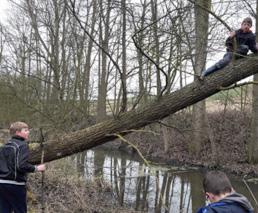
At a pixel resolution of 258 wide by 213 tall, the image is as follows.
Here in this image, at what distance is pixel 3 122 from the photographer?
52.9 feet

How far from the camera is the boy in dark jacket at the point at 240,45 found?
6719 mm

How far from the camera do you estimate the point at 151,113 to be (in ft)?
21.9

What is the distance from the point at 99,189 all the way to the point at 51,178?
1360 millimetres

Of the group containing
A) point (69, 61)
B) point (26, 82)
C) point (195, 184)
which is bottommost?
point (195, 184)

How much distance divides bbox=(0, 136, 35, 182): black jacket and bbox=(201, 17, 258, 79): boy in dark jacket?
9.29 feet

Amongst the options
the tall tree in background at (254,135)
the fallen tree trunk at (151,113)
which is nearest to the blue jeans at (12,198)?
the fallen tree trunk at (151,113)

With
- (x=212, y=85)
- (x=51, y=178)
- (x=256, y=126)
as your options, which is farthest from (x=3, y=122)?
(x=212, y=85)

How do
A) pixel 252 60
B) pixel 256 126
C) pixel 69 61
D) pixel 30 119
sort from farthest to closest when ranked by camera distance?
pixel 256 126 → pixel 69 61 → pixel 30 119 → pixel 252 60

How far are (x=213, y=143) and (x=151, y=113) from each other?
1329 centimetres

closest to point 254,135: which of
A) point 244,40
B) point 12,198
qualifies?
point 244,40

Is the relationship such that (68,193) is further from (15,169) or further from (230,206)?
(230,206)

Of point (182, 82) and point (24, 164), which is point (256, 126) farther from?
point (24, 164)

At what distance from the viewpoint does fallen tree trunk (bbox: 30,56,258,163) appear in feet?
20.9

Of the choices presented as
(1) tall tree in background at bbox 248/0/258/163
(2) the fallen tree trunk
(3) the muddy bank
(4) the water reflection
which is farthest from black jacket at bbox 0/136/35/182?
(1) tall tree in background at bbox 248/0/258/163
